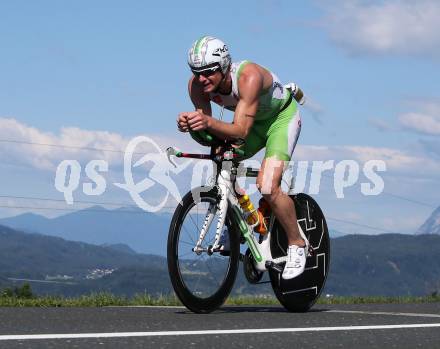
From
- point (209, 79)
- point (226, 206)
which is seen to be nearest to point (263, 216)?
point (226, 206)

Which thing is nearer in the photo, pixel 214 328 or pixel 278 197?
pixel 214 328

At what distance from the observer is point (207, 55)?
7.14 meters

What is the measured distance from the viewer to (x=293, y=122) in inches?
324

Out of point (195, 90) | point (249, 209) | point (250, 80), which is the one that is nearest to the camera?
point (250, 80)

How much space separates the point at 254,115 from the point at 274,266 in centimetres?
156

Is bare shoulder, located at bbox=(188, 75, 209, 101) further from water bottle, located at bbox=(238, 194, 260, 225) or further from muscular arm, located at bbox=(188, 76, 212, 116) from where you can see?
water bottle, located at bbox=(238, 194, 260, 225)

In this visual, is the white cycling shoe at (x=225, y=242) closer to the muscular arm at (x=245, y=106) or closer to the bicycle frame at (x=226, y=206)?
the bicycle frame at (x=226, y=206)

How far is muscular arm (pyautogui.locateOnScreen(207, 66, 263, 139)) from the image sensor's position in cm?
723

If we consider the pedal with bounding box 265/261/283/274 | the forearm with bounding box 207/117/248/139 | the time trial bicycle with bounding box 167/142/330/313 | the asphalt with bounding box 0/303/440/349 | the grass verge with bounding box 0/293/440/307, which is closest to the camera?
the asphalt with bounding box 0/303/440/349

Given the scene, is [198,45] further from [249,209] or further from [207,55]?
[249,209]

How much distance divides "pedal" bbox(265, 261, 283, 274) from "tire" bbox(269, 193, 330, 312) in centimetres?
9

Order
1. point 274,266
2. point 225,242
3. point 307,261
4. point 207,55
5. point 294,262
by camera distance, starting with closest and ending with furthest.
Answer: point 207,55, point 225,242, point 274,266, point 294,262, point 307,261

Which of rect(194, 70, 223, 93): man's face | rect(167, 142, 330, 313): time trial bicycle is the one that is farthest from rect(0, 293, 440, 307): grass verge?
rect(194, 70, 223, 93): man's face

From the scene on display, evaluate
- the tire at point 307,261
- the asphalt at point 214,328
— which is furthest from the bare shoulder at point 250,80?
the asphalt at point 214,328
